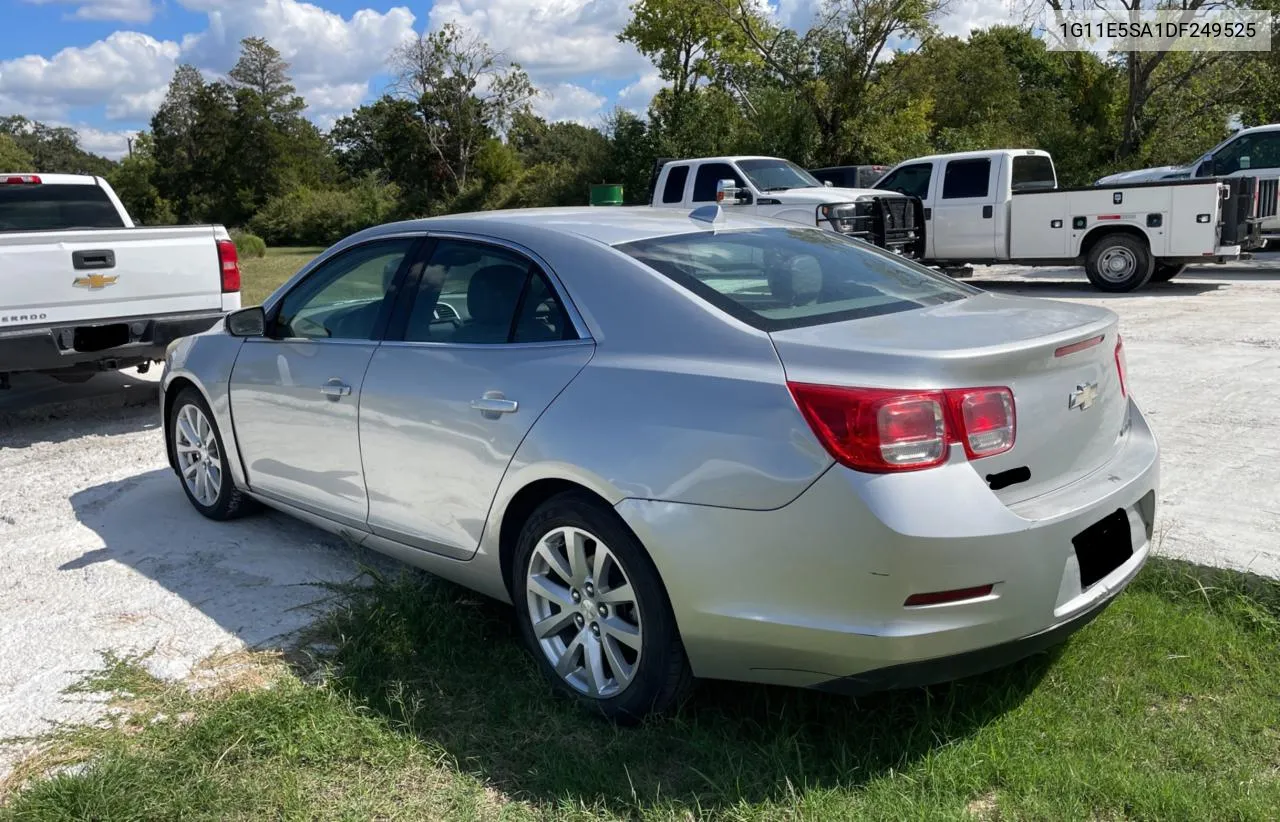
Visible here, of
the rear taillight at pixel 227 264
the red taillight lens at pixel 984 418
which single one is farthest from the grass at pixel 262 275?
the red taillight lens at pixel 984 418

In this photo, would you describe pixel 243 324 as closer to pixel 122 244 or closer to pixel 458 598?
pixel 458 598

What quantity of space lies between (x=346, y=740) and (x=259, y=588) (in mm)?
1554

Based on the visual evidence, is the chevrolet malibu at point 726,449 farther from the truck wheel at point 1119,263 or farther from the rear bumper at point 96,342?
the truck wheel at point 1119,263

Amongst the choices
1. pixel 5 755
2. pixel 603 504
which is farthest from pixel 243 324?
pixel 603 504

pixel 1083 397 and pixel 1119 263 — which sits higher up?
pixel 1083 397

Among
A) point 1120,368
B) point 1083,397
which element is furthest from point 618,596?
point 1120,368

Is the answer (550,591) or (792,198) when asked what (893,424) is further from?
(792,198)

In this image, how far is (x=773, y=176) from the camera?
16141 millimetres

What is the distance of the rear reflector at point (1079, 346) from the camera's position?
123 inches

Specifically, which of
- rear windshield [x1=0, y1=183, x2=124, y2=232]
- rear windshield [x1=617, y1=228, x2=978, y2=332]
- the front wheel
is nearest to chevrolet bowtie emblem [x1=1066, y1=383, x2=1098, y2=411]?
rear windshield [x1=617, y1=228, x2=978, y2=332]

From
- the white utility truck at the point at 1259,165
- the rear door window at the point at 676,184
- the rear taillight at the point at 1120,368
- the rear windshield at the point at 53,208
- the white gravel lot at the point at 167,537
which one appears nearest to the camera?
the rear taillight at the point at 1120,368

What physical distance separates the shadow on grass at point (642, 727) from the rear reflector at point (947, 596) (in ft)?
1.94

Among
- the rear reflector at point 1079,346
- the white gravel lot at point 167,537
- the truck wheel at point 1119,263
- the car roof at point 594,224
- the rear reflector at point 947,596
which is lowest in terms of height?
the white gravel lot at point 167,537

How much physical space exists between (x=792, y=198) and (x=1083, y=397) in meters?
12.0
